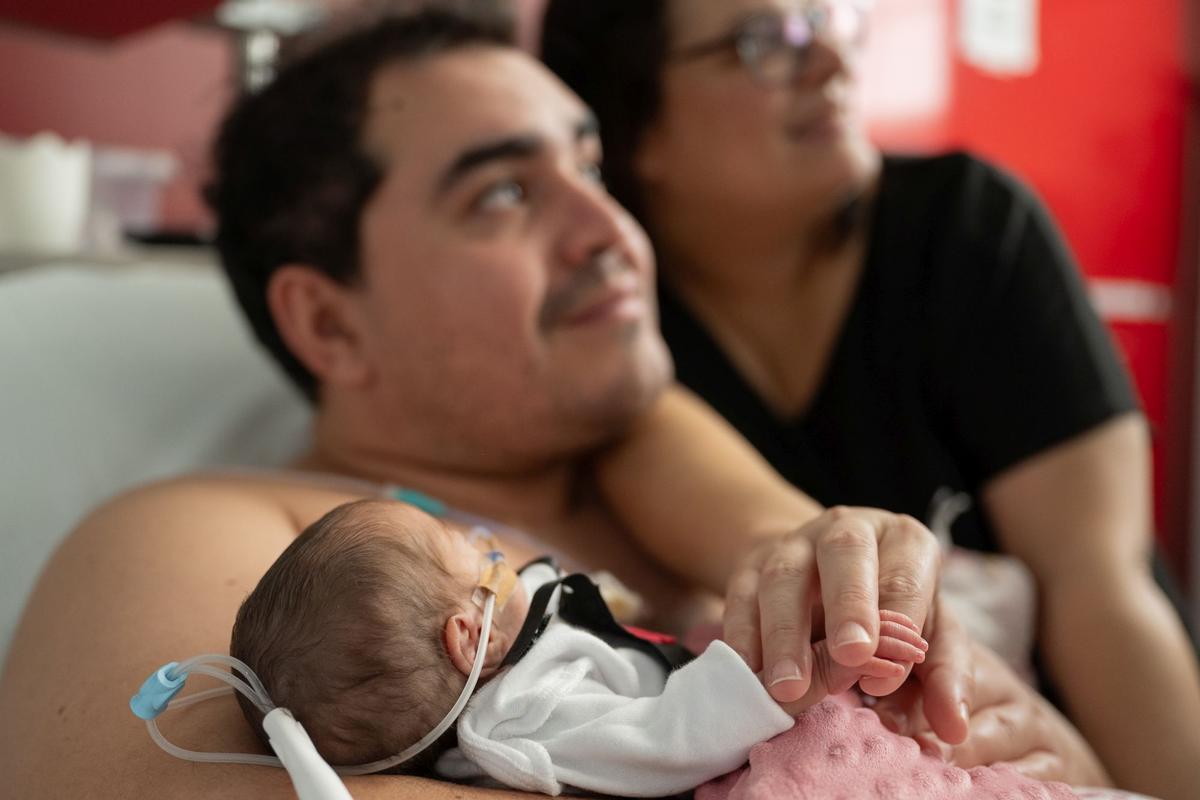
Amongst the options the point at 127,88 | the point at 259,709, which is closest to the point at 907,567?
the point at 259,709

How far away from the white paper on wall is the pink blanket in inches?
143

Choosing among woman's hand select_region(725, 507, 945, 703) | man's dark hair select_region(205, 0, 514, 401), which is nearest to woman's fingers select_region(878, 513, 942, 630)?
woman's hand select_region(725, 507, 945, 703)

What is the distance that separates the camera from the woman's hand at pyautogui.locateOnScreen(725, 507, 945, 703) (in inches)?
31.3

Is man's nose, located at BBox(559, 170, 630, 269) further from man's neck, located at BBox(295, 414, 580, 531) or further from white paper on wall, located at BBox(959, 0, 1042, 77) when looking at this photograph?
white paper on wall, located at BBox(959, 0, 1042, 77)

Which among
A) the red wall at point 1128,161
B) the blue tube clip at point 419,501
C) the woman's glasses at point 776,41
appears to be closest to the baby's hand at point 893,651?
the blue tube clip at point 419,501

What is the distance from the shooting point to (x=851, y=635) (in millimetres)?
777

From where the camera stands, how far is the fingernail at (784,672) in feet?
2.59

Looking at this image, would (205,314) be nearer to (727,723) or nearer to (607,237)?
(607,237)

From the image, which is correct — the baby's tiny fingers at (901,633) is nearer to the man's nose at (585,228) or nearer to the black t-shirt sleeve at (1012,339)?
the man's nose at (585,228)

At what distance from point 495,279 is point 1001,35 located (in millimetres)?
3328

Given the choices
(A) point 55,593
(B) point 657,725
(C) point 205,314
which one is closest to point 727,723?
(B) point 657,725

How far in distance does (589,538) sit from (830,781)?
77 centimetres

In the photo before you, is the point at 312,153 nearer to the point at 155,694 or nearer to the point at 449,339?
the point at 449,339

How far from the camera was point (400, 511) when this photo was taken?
2.84ft
